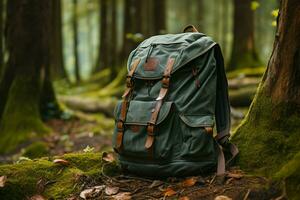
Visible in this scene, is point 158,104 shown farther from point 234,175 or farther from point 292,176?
point 292,176

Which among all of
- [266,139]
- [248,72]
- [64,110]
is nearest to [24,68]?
[64,110]

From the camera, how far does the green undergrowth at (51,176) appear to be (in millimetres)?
3586

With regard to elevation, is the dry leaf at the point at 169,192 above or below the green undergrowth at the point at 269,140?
below

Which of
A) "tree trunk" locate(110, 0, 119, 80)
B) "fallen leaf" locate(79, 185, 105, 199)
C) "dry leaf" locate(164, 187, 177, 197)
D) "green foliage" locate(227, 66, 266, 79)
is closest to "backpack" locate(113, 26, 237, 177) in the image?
"dry leaf" locate(164, 187, 177, 197)

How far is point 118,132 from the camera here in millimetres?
3711

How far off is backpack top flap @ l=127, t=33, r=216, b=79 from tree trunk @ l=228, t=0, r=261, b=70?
814cm

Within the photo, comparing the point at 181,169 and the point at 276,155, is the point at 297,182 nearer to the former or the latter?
the point at 276,155

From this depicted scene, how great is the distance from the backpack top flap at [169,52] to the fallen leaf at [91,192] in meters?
0.97

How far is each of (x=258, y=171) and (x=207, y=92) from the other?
724 millimetres

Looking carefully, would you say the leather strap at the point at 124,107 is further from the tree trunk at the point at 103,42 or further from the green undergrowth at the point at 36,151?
the tree trunk at the point at 103,42

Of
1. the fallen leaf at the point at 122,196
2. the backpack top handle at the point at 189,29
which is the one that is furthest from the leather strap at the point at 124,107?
the backpack top handle at the point at 189,29

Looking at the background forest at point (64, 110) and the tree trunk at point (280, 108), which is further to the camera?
the background forest at point (64, 110)

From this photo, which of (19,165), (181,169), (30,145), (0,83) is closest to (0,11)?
(0,83)

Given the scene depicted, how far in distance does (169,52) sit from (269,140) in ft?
3.53
